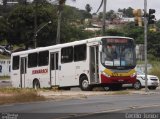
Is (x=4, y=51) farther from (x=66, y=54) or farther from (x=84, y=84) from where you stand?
(x=84, y=84)

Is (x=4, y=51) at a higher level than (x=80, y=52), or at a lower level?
higher

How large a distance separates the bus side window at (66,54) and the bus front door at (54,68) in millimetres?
818

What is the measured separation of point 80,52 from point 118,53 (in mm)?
2653

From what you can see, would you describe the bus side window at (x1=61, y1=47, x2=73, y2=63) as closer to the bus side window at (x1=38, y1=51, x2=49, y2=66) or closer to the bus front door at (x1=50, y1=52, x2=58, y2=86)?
the bus front door at (x1=50, y1=52, x2=58, y2=86)

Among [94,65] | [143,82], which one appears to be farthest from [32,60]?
[143,82]

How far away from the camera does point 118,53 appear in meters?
33.0

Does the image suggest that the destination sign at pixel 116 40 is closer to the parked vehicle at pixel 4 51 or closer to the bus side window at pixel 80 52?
the bus side window at pixel 80 52

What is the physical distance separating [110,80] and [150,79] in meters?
7.11

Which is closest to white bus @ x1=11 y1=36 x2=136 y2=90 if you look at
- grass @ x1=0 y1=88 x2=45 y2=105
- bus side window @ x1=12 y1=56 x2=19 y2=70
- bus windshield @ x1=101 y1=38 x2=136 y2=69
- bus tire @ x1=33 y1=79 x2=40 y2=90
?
bus windshield @ x1=101 y1=38 x2=136 y2=69

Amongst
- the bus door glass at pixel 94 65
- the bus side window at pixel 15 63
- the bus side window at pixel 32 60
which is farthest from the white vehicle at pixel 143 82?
the bus side window at pixel 15 63

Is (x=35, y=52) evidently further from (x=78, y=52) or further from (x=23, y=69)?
(x=78, y=52)

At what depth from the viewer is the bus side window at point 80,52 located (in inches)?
1331

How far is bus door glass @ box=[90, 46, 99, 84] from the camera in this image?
1292 inches

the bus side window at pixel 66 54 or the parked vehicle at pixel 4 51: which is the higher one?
the parked vehicle at pixel 4 51
